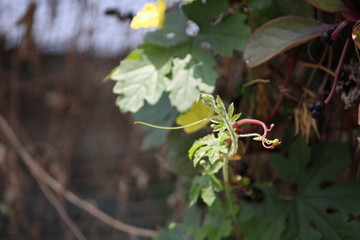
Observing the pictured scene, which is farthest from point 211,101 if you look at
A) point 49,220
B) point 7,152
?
point 49,220

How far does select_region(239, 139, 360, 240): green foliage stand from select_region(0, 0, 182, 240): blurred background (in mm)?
1269

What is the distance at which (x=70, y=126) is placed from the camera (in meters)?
2.56

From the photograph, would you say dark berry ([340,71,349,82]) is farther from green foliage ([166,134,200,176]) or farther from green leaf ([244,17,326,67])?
green foliage ([166,134,200,176])

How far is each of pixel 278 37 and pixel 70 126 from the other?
2035mm

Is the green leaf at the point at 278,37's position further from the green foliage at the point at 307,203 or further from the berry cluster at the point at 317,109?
the green foliage at the point at 307,203

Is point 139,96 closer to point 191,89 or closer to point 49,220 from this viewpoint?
point 191,89

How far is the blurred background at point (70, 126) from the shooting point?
2.19 meters

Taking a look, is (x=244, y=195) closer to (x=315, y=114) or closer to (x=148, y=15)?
(x=315, y=114)

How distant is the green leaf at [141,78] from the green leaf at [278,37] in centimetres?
17

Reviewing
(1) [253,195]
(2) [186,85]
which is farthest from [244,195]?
(2) [186,85]

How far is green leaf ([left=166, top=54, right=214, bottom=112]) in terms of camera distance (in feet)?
2.54

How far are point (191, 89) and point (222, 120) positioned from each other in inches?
9.8

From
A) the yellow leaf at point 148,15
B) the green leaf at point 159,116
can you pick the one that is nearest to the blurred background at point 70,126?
the green leaf at point 159,116

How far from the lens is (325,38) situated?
659mm
